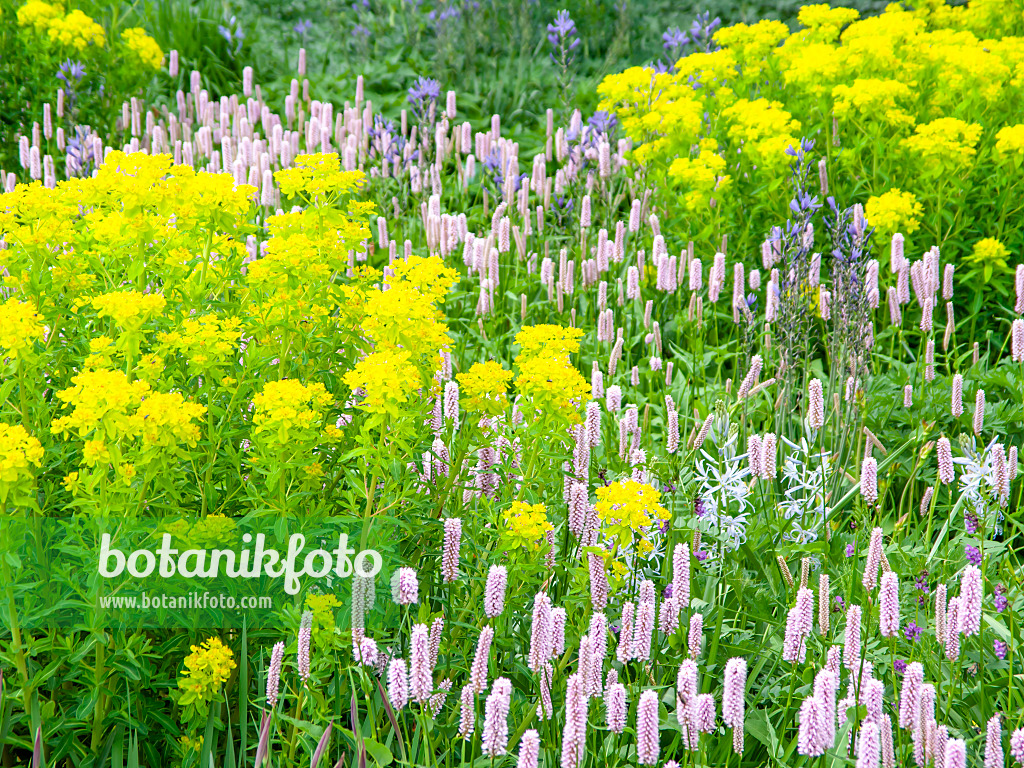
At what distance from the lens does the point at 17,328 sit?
201cm

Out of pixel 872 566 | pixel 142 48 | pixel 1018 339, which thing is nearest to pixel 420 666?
pixel 872 566

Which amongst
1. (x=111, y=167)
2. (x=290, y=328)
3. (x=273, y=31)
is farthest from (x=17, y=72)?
(x=290, y=328)

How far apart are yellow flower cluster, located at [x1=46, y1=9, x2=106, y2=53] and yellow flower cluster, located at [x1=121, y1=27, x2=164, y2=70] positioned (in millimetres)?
283

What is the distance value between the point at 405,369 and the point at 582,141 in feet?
13.8

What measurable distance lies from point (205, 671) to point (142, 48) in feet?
18.6

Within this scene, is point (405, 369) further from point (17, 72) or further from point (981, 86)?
point (17, 72)

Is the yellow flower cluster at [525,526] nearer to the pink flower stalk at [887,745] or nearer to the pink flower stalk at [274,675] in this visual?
the pink flower stalk at [274,675]

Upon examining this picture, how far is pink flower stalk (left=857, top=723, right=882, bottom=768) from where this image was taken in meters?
1.65

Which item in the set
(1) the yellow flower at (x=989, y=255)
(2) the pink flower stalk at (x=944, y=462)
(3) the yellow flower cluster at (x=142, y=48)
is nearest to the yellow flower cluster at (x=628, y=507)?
(2) the pink flower stalk at (x=944, y=462)

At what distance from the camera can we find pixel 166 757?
→ 2.37 metres

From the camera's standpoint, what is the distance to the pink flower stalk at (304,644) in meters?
2.02

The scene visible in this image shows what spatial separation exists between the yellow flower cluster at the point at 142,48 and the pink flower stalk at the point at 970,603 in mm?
6431

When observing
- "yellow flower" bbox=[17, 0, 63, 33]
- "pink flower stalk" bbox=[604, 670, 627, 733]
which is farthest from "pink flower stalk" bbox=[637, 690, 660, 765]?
"yellow flower" bbox=[17, 0, 63, 33]

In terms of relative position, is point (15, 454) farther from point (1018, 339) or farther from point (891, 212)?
point (891, 212)
